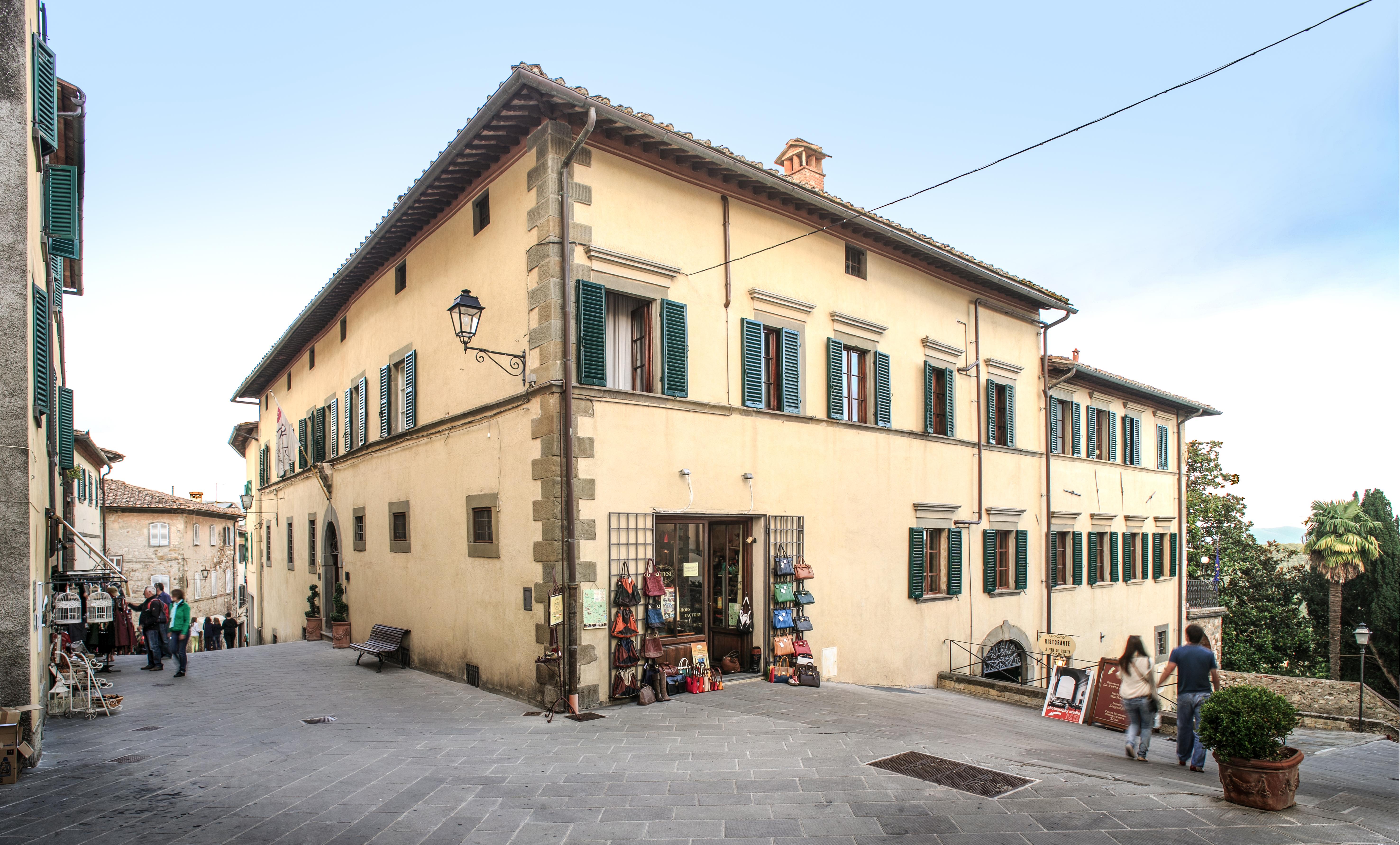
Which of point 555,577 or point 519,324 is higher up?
point 519,324

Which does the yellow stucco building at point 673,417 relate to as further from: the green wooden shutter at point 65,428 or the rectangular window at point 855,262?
the green wooden shutter at point 65,428

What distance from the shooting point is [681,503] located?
1088cm

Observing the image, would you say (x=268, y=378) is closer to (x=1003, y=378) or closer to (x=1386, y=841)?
(x=1003, y=378)

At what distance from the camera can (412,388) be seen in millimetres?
13680

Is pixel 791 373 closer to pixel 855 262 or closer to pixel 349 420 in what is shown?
pixel 855 262

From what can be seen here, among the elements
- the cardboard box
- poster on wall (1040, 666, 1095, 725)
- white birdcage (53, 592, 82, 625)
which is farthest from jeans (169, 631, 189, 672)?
poster on wall (1040, 666, 1095, 725)

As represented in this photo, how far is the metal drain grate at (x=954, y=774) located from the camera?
654 centimetres

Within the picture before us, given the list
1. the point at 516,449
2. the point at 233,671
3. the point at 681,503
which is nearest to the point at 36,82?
the point at 516,449

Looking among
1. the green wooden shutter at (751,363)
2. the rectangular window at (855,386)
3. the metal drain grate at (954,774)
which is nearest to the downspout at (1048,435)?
the rectangular window at (855,386)

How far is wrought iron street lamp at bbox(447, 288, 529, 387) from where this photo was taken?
994 centimetres

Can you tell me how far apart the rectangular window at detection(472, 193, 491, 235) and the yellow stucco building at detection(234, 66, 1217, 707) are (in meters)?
0.05

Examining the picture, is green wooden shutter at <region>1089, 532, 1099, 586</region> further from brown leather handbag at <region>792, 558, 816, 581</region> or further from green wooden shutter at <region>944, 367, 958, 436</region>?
brown leather handbag at <region>792, 558, 816, 581</region>

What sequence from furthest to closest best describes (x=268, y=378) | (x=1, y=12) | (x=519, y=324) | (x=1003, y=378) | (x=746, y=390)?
(x=268, y=378), (x=1003, y=378), (x=746, y=390), (x=519, y=324), (x=1, y=12)

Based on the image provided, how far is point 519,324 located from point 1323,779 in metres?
10.1
